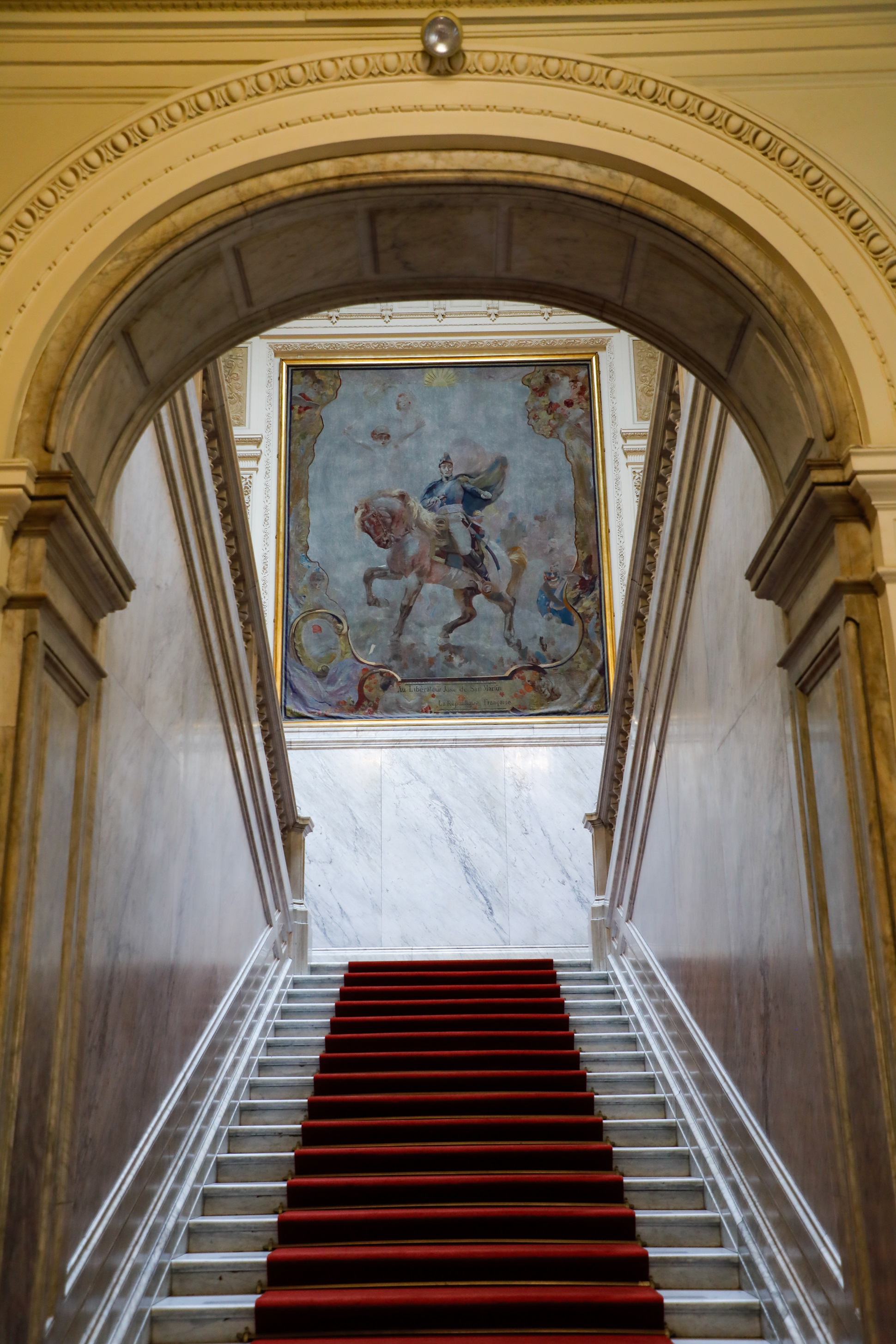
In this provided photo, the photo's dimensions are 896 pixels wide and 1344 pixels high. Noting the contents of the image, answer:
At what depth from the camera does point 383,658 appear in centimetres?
1341

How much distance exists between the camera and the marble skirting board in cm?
1235

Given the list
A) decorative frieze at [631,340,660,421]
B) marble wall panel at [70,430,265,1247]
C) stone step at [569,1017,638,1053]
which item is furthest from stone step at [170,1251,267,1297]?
decorative frieze at [631,340,660,421]

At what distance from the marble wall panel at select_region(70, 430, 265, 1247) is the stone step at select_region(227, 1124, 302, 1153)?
21.5 inches

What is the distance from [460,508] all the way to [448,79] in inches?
377

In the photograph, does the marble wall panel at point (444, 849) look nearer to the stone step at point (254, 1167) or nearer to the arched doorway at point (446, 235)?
the stone step at point (254, 1167)

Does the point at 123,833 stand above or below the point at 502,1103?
above

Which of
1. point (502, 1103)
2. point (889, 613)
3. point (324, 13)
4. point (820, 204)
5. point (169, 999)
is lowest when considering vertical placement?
point (502, 1103)

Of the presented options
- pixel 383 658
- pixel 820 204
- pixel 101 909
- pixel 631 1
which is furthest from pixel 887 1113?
pixel 383 658

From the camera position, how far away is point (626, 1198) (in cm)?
516

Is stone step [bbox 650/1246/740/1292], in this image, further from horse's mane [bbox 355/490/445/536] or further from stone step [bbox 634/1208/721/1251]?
horse's mane [bbox 355/490/445/536]

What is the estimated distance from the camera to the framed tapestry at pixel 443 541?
13328 mm

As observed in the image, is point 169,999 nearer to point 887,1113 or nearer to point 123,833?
point 123,833

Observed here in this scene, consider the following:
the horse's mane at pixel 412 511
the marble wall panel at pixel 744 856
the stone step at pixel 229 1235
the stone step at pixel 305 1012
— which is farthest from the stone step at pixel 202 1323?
the horse's mane at pixel 412 511

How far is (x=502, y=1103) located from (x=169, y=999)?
1744mm
